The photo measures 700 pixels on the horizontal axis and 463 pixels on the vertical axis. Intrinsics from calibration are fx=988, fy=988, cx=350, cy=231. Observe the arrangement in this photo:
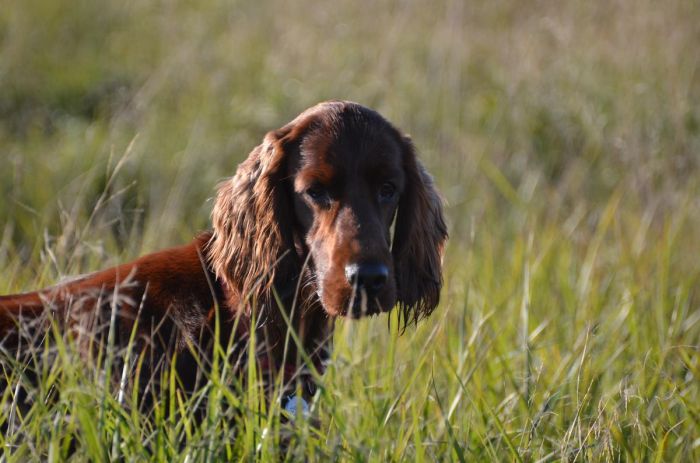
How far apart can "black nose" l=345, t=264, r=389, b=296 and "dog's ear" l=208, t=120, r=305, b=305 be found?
0.29 meters

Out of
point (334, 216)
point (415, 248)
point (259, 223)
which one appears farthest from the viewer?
point (415, 248)

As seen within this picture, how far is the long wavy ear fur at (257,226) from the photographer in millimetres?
3037

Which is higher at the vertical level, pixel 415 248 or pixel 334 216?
pixel 334 216

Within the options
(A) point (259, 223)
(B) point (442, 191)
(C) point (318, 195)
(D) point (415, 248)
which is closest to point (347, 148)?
(C) point (318, 195)

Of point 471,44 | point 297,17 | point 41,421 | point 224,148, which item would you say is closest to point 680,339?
point 41,421

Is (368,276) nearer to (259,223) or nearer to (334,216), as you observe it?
(334,216)

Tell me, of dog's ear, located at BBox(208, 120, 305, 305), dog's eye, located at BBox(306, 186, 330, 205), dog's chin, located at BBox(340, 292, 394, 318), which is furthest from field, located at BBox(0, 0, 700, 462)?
dog's eye, located at BBox(306, 186, 330, 205)

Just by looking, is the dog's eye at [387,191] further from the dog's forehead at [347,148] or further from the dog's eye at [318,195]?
the dog's eye at [318,195]

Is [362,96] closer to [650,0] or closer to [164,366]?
[650,0]

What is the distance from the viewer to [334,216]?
9.73 feet

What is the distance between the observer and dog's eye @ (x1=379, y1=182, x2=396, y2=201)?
10.3 feet

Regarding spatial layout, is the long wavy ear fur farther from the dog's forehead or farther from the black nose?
the black nose

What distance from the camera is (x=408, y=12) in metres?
9.30

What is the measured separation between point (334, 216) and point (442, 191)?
10.1ft
